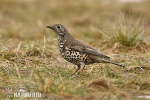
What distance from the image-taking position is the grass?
267 inches

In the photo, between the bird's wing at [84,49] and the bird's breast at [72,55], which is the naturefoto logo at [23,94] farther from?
the bird's wing at [84,49]

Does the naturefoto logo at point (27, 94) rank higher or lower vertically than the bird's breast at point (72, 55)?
lower

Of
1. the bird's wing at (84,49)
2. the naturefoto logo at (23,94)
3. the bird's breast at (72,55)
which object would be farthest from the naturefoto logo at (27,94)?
the bird's wing at (84,49)

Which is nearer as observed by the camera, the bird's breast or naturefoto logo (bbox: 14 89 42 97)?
naturefoto logo (bbox: 14 89 42 97)

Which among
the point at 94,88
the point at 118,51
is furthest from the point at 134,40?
the point at 94,88

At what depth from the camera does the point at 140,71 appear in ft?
27.7

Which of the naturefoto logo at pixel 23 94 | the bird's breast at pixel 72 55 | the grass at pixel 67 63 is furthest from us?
the bird's breast at pixel 72 55

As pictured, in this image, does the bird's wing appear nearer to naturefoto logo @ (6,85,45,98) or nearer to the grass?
the grass

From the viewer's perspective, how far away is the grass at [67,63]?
22.2 feet

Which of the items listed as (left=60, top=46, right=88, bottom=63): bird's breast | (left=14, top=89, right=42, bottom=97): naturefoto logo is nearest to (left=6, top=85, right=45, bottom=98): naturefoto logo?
(left=14, top=89, right=42, bottom=97): naturefoto logo

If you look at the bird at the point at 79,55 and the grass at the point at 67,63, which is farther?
the bird at the point at 79,55

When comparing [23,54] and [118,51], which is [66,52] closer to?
[23,54]

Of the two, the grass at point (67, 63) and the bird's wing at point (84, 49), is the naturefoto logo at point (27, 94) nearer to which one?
the grass at point (67, 63)

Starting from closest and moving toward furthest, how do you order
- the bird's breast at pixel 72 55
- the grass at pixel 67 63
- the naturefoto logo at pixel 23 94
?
the naturefoto logo at pixel 23 94 < the grass at pixel 67 63 < the bird's breast at pixel 72 55
